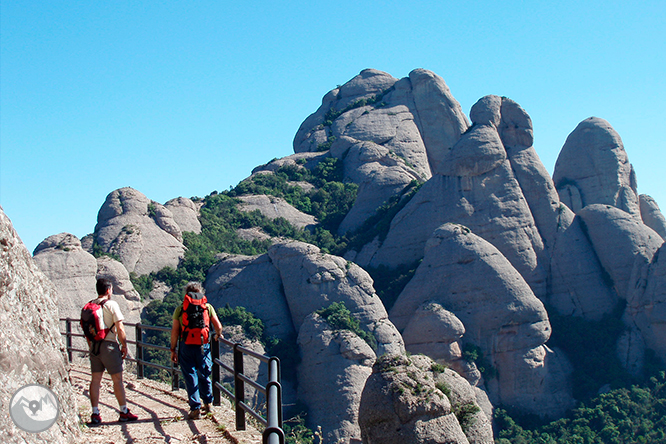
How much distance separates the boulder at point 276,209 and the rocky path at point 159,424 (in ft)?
121

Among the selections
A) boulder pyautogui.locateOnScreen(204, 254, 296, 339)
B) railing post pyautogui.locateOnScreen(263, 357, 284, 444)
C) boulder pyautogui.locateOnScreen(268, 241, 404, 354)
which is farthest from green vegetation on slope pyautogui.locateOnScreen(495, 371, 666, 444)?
railing post pyautogui.locateOnScreen(263, 357, 284, 444)

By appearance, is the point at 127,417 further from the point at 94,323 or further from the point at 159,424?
the point at 94,323

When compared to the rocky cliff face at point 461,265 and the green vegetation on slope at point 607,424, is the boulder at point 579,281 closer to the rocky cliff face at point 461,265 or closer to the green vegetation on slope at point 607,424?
the rocky cliff face at point 461,265

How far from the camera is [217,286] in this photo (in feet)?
101

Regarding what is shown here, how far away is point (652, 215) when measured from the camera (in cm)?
5028

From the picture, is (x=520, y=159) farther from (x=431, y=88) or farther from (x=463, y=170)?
(x=431, y=88)

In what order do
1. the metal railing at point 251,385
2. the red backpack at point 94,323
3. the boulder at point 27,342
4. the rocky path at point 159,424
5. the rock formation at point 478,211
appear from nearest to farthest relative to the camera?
the boulder at point 27,342 → the metal railing at point 251,385 → the rocky path at point 159,424 → the red backpack at point 94,323 → the rock formation at point 478,211

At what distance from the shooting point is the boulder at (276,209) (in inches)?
1863

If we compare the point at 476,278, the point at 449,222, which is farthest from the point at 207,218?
the point at 476,278

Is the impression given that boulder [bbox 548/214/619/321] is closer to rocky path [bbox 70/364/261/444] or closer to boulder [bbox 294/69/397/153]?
rocky path [bbox 70/364/261/444]

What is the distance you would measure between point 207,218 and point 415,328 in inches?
749

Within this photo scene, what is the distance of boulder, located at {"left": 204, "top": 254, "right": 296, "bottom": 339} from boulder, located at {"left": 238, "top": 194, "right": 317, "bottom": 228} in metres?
15.1

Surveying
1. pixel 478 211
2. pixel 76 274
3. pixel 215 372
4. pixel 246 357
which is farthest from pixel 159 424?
pixel 478 211

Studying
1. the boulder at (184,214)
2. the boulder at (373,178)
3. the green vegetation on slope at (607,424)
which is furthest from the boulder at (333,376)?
the boulder at (373,178)
